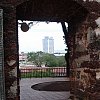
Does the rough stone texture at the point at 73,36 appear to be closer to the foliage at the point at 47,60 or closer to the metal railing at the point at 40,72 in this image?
the metal railing at the point at 40,72

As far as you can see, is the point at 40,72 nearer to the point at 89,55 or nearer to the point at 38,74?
the point at 38,74

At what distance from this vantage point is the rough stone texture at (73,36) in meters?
6.18

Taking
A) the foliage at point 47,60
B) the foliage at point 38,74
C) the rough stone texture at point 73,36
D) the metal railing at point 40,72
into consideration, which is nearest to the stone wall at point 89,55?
the rough stone texture at point 73,36

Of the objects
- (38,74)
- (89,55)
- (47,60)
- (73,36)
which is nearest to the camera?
(89,55)

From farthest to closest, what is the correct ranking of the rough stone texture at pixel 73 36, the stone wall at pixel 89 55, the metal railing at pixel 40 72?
the metal railing at pixel 40 72
the stone wall at pixel 89 55
the rough stone texture at pixel 73 36

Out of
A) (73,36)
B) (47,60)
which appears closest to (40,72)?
(47,60)

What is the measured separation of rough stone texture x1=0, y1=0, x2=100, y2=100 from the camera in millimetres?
6176

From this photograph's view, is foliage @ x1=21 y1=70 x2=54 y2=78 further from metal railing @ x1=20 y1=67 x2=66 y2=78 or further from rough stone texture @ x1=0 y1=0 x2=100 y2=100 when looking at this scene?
rough stone texture @ x1=0 y1=0 x2=100 y2=100

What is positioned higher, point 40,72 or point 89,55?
point 89,55

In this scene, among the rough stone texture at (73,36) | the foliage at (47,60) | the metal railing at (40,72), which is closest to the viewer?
the rough stone texture at (73,36)

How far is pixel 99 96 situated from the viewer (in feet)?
21.8

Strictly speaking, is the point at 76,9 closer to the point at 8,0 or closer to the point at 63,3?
the point at 63,3

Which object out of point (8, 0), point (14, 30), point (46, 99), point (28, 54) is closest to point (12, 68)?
point (14, 30)

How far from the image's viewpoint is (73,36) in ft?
25.1
